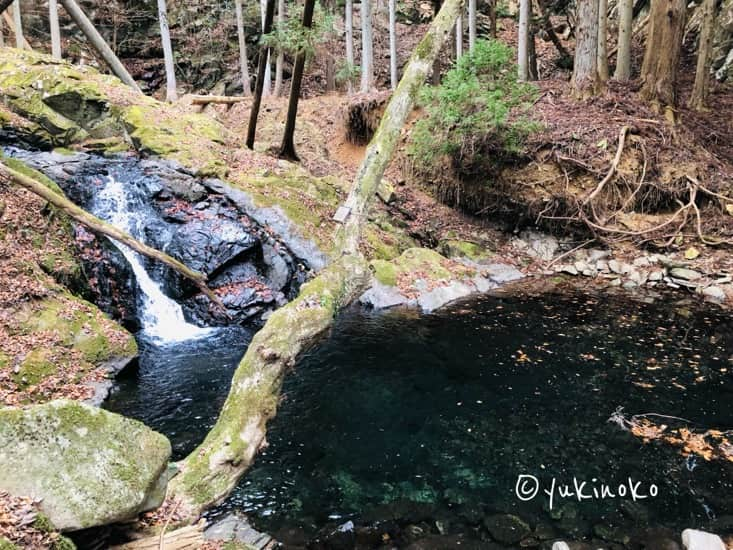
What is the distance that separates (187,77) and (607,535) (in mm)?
27777

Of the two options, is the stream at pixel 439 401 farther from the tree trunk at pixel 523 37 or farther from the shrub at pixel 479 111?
the tree trunk at pixel 523 37

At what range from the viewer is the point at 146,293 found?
967cm

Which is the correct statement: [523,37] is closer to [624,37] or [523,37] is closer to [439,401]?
[624,37]

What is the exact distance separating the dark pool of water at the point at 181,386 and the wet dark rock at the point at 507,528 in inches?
133

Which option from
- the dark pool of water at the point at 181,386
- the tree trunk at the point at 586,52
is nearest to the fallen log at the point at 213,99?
the tree trunk at the point at 586,52

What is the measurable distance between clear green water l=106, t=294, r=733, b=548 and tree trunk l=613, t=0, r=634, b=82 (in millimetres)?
8967

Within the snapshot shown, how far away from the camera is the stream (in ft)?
14.9

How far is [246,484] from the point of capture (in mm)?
4891

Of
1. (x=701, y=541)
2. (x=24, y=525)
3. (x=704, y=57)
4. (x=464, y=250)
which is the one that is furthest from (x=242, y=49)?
(x=701, y=541)

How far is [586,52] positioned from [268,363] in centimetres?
1417

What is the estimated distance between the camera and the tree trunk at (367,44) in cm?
1762

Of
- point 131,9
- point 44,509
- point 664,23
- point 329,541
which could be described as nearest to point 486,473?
point 329,541

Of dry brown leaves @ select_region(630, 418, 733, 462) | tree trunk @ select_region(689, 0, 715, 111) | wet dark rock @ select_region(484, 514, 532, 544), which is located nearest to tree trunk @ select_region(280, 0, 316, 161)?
dry brown leaves @ select_region(630, 418, 733, 462)

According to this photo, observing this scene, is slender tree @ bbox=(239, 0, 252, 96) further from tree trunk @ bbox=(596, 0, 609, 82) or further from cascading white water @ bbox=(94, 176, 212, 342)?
tree trunk @ bbox=(596, 0, 609, 82)
